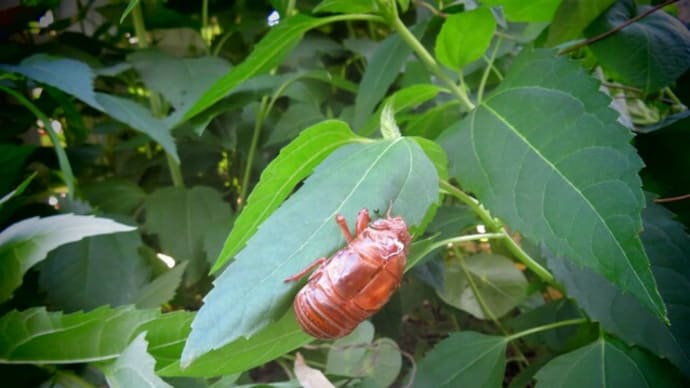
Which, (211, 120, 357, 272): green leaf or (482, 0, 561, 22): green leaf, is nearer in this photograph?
(211, 120, 357, 272): green leaf

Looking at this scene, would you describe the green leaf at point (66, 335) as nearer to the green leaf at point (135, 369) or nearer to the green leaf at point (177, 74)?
the green leaf at point (135, 369)

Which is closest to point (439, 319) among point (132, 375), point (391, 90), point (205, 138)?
point (391, 90)

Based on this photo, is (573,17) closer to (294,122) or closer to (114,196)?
(294,122)

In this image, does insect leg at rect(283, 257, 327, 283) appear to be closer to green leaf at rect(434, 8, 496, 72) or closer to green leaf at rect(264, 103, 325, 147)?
green leaf at rect(434, 8, 496, 72)

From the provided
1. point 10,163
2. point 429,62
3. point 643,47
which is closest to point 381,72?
point 429,62

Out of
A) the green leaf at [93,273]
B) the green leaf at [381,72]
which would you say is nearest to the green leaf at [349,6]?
the green leaf at [381,72]

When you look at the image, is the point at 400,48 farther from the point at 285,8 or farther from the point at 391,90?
the point at 391,90

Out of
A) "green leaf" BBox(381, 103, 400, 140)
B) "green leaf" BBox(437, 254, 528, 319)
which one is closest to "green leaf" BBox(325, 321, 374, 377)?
"green leaf" BBox(437, 254, 528, 319)
